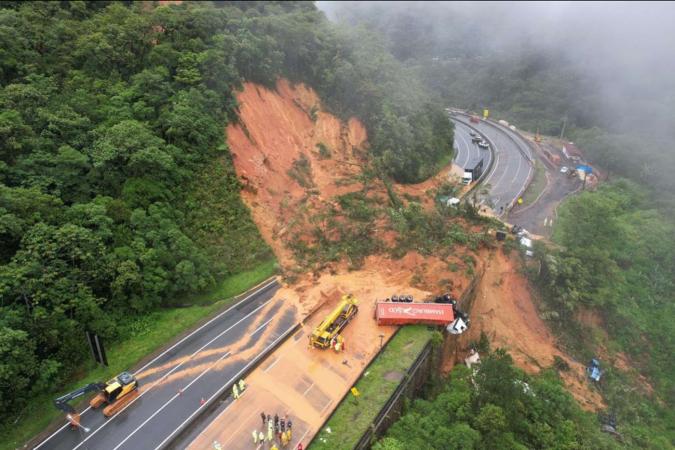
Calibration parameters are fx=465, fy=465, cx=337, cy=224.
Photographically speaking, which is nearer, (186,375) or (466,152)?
(186,375)

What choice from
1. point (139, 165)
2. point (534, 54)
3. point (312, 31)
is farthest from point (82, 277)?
point (534, 54)

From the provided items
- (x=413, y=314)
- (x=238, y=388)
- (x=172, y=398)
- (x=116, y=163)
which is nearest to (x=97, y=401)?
(x=172, y=398)

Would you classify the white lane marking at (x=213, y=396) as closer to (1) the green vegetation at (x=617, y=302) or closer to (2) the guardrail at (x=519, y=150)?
(1) the green vegetation at (x=617, y=302)

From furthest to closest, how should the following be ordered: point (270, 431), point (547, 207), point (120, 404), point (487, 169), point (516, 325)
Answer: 1. point (487, 169)
2. point (547, 207)
3. point (516, 325)
4. point (120, 404)
5. point (270, 431)


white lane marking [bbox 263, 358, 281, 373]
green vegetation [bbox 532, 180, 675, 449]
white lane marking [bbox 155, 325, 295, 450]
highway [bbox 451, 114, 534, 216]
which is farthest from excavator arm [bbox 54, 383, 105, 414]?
highway [bbox 451, 114, 534, 216]

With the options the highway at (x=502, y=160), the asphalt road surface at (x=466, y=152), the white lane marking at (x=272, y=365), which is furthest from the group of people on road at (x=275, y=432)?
the asphalt road surface at (x=466, y=152)

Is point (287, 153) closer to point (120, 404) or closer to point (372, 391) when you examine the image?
point (372, 391)

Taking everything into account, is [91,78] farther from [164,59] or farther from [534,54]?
[534,54]
